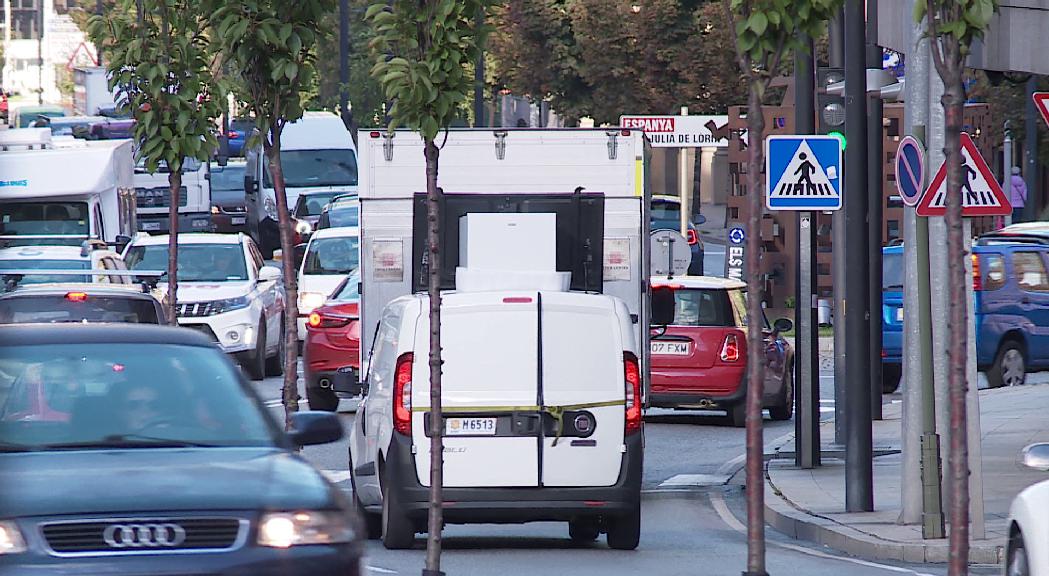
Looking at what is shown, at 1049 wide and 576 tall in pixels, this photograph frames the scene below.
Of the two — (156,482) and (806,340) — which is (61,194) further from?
(156,482)

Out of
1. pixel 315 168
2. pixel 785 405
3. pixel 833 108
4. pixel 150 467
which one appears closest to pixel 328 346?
pixel 785 405

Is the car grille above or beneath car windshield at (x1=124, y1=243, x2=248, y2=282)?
beneath

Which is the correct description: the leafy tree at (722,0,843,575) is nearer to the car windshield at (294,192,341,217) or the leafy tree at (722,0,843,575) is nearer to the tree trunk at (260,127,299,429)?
the tree trunk at (260,127,299,429)

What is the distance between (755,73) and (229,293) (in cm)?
1513

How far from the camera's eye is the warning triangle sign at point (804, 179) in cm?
1509

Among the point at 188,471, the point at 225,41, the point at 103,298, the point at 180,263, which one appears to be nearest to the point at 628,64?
the point at 180,263

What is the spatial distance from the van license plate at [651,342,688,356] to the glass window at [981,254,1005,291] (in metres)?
5.08

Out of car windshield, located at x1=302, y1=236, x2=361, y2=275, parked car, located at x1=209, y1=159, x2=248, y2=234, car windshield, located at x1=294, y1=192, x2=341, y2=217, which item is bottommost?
car windshield, located at x1=302, y1=236, x2=361, y2=275

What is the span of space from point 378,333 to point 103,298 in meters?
5.29

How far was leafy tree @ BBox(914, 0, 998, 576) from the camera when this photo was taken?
32.3 feet

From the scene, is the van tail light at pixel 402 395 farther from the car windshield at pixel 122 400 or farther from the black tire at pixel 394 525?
the car windshield at pixel 122 400

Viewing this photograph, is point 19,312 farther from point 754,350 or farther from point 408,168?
point 754,350

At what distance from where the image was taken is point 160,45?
749 inches

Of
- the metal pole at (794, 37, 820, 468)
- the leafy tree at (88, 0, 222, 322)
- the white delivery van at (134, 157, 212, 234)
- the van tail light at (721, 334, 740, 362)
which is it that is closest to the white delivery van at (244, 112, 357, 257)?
the white delivery van at (134, 157, 212, 234)
